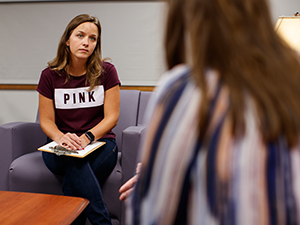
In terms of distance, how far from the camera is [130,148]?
1654 mm

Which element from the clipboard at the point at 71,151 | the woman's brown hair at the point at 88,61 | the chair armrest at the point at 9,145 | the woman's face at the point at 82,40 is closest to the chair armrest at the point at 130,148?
the clipboard at the point at 71,151

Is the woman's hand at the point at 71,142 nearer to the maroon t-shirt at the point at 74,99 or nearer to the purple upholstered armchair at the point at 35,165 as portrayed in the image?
the maroon t-shirt at the point at 74,99

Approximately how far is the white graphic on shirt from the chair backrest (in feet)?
1.39

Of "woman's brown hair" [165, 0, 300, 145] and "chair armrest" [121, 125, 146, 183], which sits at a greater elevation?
"woman's brown hair" [165, 0, 300, 145]

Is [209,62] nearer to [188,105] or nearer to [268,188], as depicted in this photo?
[188,105]

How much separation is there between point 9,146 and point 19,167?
17cm

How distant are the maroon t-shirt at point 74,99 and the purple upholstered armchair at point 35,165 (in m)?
0.23

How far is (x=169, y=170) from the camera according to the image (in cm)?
49

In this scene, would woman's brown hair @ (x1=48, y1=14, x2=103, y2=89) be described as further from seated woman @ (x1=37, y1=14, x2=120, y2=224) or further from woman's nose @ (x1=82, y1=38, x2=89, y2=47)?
woman's nose @ (x1=82, y1=38, x2=89, y2=47)

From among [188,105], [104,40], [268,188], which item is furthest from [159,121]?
[104,40]

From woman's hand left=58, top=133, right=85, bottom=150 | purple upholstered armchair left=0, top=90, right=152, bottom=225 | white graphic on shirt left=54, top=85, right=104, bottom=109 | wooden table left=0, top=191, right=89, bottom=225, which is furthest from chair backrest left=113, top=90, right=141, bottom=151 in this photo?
wooden table left=0, top=191, right=89, bottom=225

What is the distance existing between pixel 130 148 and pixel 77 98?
1.53 feet

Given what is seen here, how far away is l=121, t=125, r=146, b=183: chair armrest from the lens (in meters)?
1.64

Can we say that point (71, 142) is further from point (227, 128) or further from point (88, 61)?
point (227, 128)
